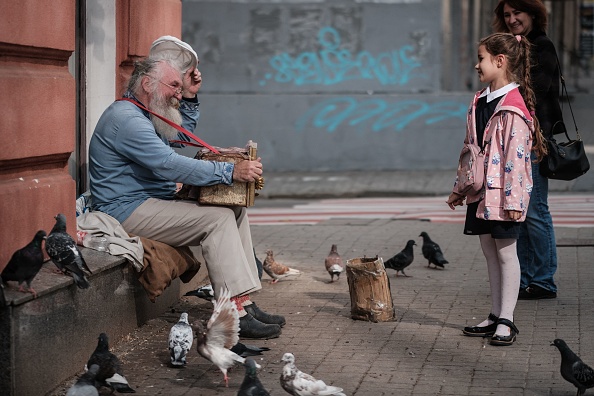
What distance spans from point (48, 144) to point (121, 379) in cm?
152

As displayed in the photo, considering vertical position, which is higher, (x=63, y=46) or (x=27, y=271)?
(x=63, y=46)

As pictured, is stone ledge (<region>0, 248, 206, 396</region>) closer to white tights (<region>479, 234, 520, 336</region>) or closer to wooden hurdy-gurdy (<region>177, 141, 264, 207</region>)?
wooden hurdy-gurdy (<region>177, 141, 264, 207</region>)

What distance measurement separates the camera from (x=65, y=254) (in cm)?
570

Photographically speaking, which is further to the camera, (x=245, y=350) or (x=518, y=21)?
(x=518, y=21)

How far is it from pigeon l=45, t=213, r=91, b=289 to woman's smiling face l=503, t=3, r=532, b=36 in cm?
375

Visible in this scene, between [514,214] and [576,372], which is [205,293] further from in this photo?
[576,372]

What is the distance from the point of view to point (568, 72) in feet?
115

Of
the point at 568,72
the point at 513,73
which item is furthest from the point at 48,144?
the point at 568,72

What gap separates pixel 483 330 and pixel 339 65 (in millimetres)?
12357

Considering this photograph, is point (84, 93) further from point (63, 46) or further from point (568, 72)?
point (568, 72)

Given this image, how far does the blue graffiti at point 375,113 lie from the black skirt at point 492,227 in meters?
11.9

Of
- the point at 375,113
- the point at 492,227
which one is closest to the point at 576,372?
the point at 492,227

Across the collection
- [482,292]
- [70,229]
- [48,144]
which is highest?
[48,144]

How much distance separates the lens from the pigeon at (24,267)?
17.4 ft
